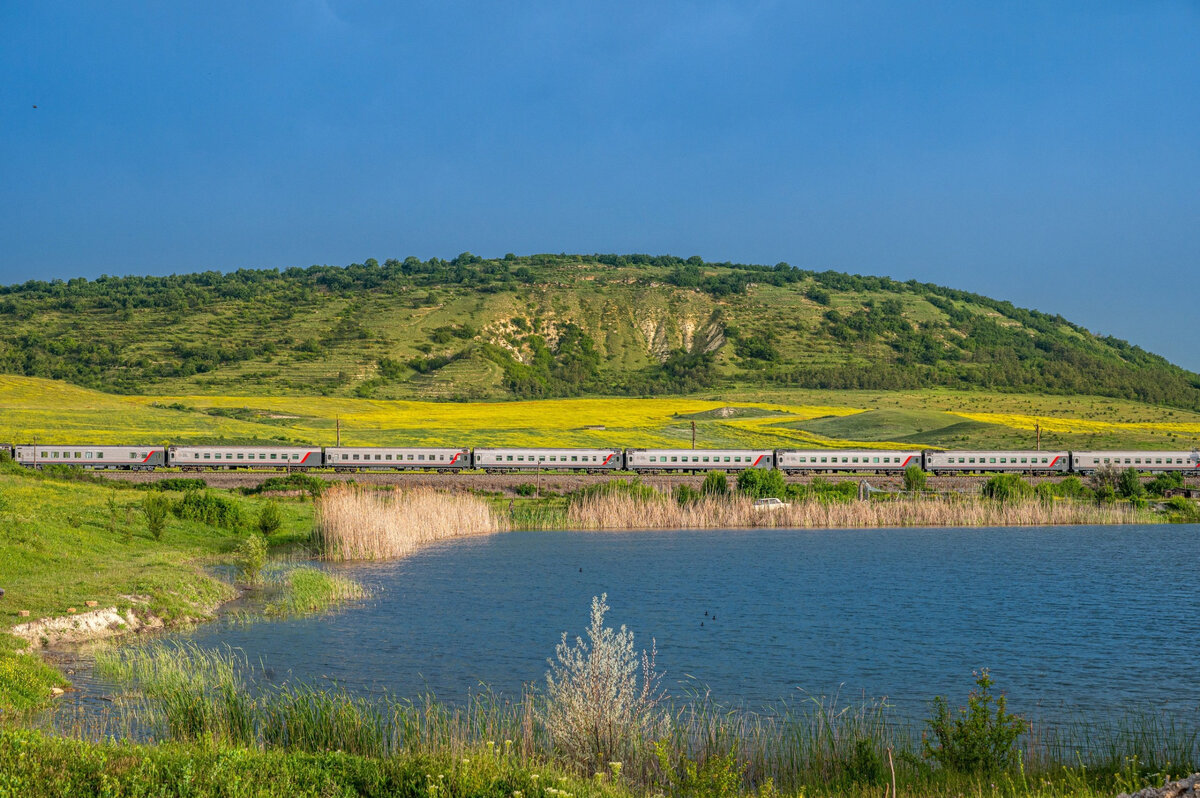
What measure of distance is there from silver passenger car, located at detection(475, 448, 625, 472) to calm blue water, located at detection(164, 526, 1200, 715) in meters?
31.3

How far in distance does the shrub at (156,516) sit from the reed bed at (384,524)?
4297mm

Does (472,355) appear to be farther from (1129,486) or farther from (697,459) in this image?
(1129,486)

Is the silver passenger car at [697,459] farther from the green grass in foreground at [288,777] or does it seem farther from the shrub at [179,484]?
the green grass in foreground at [288,777]

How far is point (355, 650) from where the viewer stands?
742 inches

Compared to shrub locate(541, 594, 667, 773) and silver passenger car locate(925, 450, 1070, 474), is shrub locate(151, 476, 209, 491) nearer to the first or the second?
shrub locate(541, 594, 667, 773)

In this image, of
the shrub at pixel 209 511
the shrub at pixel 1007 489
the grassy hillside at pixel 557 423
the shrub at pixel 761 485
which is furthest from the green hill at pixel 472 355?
the shrub at pixel 209 511

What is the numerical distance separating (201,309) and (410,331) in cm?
4047

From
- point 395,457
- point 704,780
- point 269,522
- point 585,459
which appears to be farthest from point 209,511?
point 585,459

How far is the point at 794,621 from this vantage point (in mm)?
22703

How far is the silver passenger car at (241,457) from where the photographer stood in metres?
66.9

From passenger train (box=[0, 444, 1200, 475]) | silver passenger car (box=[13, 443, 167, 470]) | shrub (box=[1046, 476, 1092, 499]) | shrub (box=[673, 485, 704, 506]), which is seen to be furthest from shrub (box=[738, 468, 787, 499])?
silver passenger car (box=[13, 443, 167, 470])

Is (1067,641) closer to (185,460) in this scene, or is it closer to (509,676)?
(509,676)

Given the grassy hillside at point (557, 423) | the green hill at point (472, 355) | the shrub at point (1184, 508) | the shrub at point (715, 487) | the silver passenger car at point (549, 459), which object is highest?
the green hill at point (472, 355)

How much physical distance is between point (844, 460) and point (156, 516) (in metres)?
48.0
